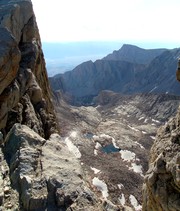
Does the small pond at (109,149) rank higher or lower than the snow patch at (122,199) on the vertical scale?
lower

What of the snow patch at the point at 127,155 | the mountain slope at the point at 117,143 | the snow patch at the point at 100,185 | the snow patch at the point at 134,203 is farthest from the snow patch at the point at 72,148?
the snow patch at the point at 134,203

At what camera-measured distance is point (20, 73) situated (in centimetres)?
4400

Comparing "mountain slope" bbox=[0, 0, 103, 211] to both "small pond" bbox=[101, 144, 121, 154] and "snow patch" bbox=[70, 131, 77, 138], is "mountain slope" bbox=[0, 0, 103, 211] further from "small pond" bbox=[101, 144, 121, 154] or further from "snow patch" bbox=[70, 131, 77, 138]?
"snow patch" bbox=[70, 131, 77, 138]

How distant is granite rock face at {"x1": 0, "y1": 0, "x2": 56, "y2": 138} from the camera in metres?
39.1

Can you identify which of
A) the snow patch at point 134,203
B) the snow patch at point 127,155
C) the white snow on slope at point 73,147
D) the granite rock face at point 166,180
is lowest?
the snow patch at point 127,155

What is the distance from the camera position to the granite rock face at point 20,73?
1538 inches

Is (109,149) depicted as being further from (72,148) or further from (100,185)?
(100,185)

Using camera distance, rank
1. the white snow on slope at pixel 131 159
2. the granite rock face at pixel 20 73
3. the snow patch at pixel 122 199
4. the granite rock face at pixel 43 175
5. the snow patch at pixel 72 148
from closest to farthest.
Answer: the granite rock face at pixel 43 175 < the granite rock face at pixel 20 73 < the snow patch at pixel 122 199 < the white snow on slope at pixel 131 159 < the snow patch at pixel 72 148

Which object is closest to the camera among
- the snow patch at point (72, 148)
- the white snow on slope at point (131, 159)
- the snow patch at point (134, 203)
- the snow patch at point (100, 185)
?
the snow patch at point (134, 203)

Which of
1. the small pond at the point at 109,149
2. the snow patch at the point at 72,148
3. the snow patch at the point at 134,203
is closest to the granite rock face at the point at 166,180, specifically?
the snow patch at the point at 134,203

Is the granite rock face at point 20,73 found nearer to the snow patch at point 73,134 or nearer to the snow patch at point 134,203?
the snow patch at point 134,203

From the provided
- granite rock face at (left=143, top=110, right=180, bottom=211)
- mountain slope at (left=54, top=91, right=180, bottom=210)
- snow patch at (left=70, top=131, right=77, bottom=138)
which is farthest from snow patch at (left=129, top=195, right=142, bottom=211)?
snow patch at (left=70, top=131, right=77, bottom=138)

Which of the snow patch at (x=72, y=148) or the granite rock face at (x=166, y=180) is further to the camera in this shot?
the snow patch at (x=72, y=148)

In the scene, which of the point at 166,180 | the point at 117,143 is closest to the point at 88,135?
the point at 117,143
